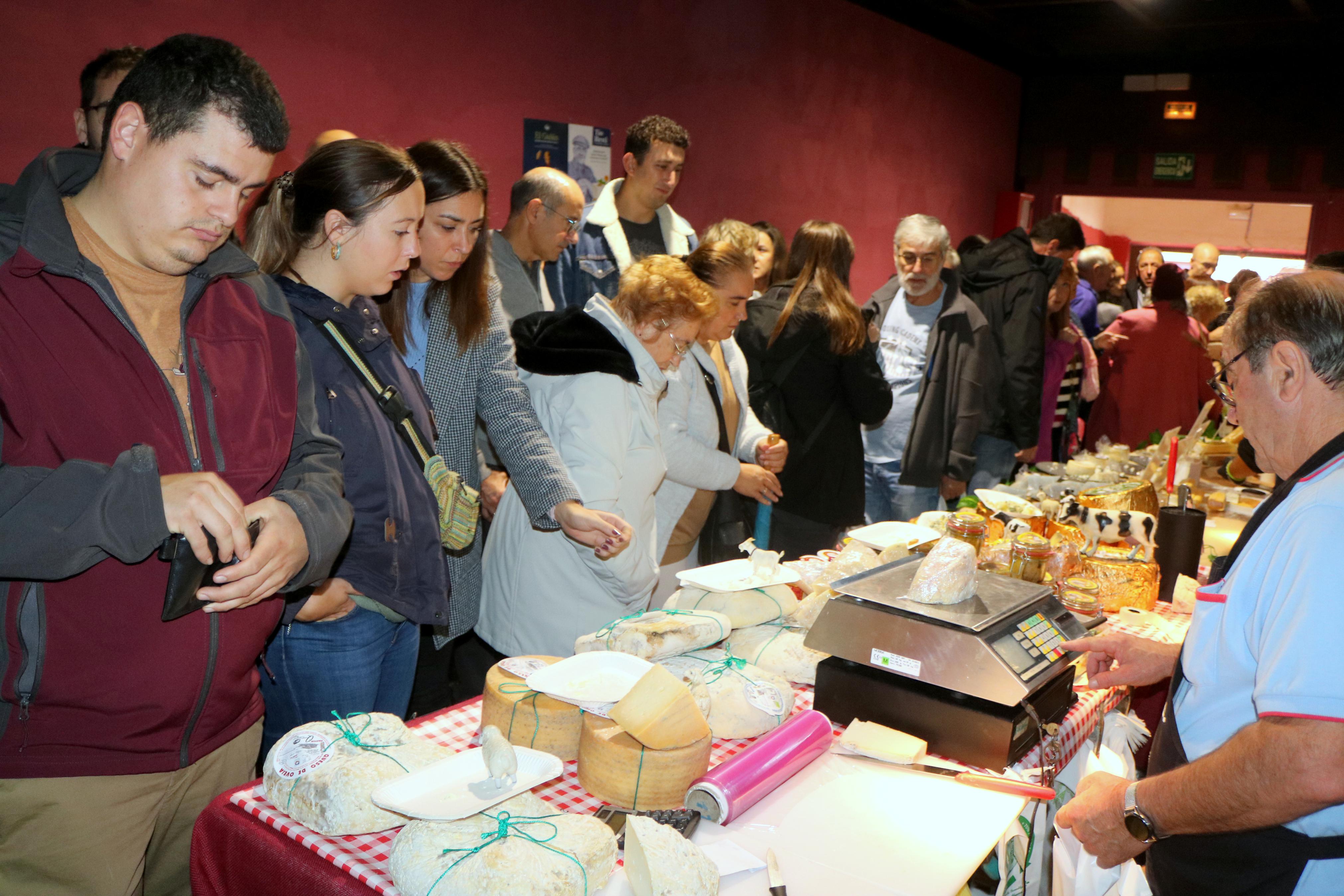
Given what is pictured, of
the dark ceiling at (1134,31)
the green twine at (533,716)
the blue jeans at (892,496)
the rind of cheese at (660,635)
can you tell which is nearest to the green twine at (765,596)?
the rind of cheese at (660,635)

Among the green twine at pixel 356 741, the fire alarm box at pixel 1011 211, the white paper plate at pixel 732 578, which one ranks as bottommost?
the green twine at pixel 356 741

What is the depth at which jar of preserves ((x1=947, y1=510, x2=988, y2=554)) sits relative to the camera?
2.22 meters

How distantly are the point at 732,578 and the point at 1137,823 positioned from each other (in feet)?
2.73

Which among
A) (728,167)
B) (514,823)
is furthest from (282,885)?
(728,167)

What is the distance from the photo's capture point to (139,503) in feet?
3.81

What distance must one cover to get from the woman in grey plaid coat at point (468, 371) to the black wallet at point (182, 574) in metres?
Answer: 0.89

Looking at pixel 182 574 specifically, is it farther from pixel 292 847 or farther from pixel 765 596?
pixel 765 596

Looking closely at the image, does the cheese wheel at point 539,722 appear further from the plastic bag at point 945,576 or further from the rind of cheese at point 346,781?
the plastic bag at point 945,576

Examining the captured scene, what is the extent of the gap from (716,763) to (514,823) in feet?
1.39

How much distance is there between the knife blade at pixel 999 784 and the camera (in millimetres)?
1430

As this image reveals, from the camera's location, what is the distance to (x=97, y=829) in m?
1.27

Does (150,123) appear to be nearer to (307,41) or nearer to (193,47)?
(193,47)

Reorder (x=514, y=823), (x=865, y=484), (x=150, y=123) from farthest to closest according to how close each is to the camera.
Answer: (x=865, y=484) < (x=150, y=123) < (x=514, y=823)

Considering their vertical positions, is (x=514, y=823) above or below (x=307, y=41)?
below
